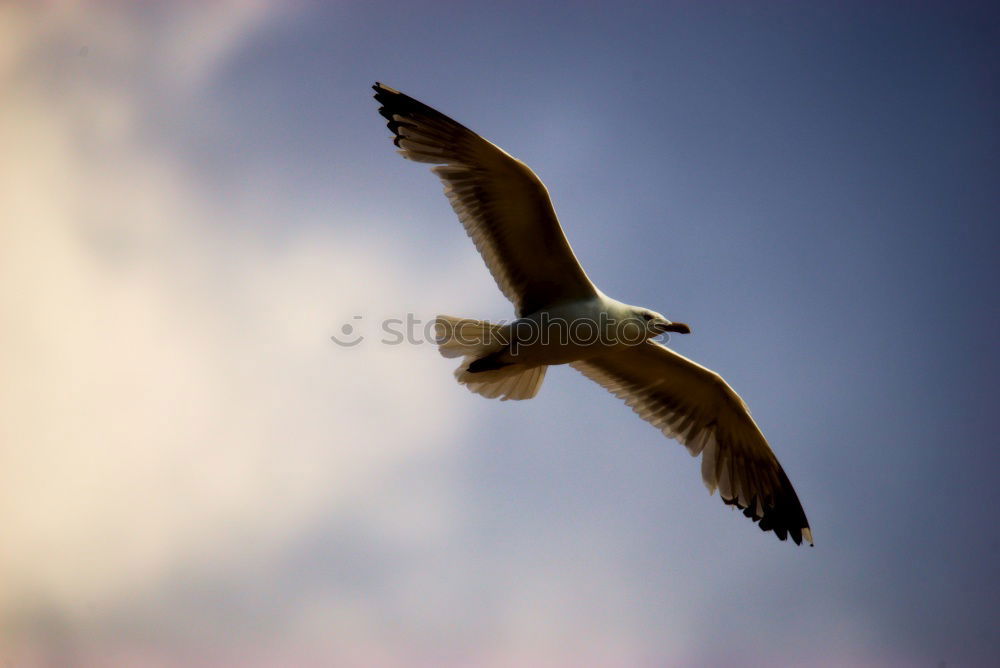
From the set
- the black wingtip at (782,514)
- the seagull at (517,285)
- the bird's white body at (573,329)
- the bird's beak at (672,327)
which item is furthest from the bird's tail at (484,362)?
the black wingtip at (782,514)

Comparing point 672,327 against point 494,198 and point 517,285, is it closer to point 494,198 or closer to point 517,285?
point 517,285

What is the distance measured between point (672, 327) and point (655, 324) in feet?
0.60

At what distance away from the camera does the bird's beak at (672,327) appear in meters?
7.31

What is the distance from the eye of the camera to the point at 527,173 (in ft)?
22.2

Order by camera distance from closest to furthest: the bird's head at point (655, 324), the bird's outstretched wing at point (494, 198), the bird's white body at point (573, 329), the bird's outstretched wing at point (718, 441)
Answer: the bird's outstretched wing at point (494, 198) < the bird's white body at point (573, 329) < the bird's head at point (655, 324) < the bird's outstretched wing at point (718, 441)

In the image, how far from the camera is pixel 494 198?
7.03 meters

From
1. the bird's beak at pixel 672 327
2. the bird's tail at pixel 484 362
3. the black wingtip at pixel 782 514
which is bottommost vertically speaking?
the black wingtip at pixel 782 514

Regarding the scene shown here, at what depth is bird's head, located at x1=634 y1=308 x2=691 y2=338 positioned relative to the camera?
23.7 feet

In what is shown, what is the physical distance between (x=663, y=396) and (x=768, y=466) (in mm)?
1186

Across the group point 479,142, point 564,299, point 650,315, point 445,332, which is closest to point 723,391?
point 650,315

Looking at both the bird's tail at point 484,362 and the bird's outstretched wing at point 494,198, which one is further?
the bird's tail at point 484,362

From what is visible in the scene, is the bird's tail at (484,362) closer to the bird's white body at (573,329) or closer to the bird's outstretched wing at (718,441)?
the bird's white body at (573,329)

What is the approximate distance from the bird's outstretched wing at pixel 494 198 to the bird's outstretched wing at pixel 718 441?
1.38 m

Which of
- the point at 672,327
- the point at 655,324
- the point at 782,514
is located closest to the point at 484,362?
the point at 655,324
